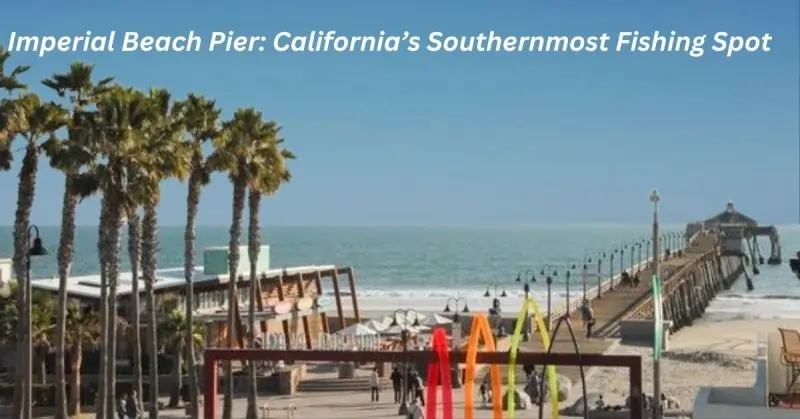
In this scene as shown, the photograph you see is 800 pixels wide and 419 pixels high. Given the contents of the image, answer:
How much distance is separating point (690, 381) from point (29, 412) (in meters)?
25.6

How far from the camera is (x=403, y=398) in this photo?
105 ft

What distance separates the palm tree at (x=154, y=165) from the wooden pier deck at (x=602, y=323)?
11.5m

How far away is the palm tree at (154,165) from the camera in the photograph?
27500 mm

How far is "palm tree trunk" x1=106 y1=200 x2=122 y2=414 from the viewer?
89.7 ft

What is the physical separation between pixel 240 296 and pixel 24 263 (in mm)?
19236

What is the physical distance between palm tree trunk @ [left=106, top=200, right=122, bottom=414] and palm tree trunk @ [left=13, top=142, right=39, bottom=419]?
197cm

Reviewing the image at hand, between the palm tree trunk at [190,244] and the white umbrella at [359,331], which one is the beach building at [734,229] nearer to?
the white umbrella at [359,331]

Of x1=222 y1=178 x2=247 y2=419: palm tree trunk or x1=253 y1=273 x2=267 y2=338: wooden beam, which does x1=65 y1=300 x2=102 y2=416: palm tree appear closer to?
x1=222 y1=178 x2=247 y2=419: palm tree trunk

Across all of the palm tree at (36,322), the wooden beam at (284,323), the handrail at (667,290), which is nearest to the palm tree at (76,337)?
the palm tree at (36,322)

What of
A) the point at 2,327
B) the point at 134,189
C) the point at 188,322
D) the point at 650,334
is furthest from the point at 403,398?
the point at 650,334

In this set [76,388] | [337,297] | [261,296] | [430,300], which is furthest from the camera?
[430,300]

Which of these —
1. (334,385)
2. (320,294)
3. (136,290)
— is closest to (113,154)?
(136,290)

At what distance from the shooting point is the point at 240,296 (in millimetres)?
47219

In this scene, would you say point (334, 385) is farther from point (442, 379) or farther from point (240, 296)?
point (442, 379)
